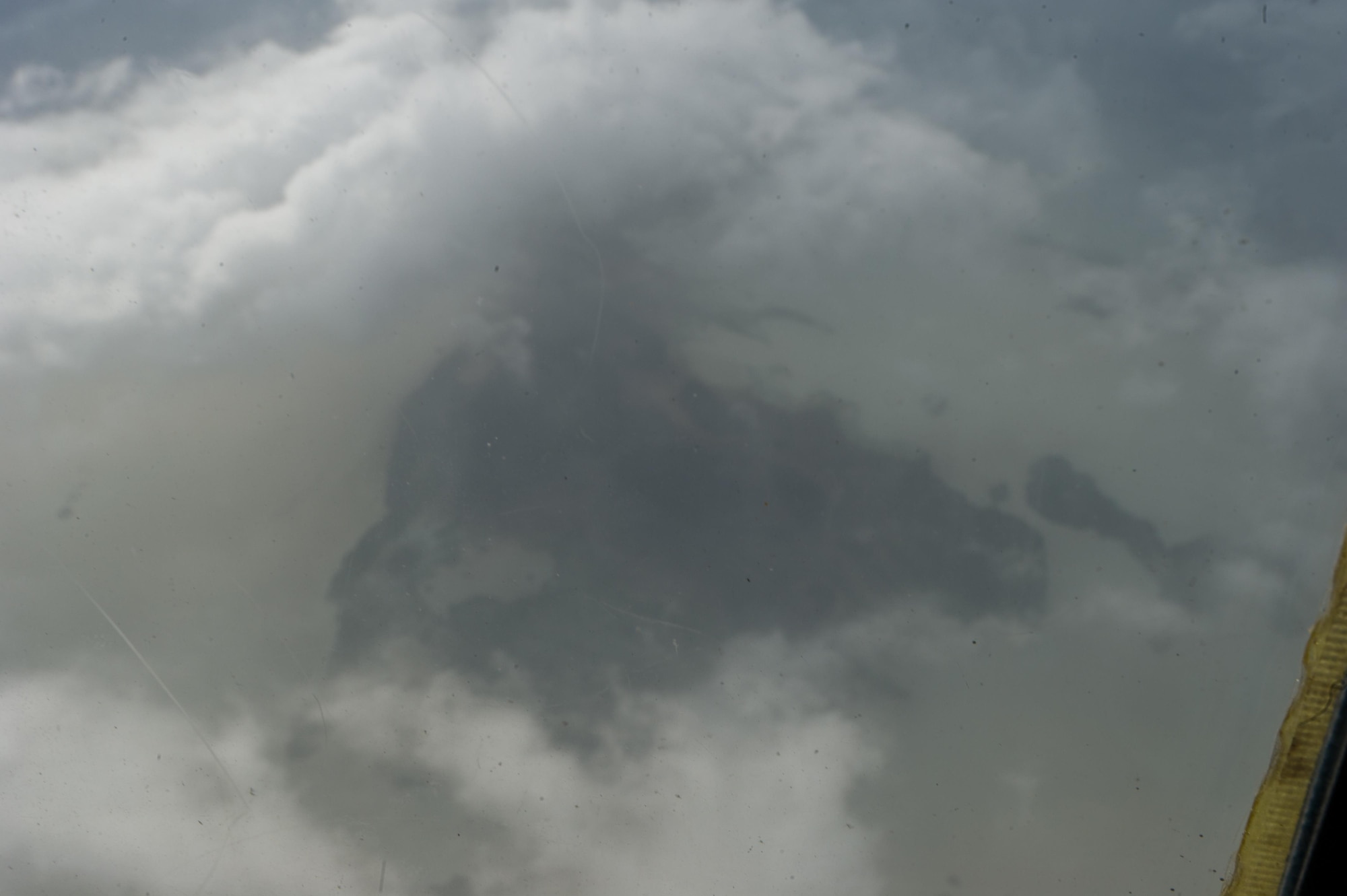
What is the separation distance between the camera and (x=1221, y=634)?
7.41 ft

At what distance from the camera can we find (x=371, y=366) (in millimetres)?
2428

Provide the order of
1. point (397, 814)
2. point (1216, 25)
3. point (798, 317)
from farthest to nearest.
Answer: point (397, 814)
point (798, 317)
point (1216, 25)

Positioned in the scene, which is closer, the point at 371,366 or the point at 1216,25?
the point at 1216,25

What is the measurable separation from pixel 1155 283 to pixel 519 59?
2.43 meters

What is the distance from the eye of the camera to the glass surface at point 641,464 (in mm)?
2248

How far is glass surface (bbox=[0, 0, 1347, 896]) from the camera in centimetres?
225

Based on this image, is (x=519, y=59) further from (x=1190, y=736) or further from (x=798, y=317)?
(x=1190, y=736)

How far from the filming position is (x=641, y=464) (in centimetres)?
241

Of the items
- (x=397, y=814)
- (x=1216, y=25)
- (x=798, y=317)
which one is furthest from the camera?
(x=397, y=814)

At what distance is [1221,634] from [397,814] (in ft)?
10.3

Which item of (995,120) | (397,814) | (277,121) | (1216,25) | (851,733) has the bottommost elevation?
(397,814)

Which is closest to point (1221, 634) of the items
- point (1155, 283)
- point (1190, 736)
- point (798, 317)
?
point (1190, 736)

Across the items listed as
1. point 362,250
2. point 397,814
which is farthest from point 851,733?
point 362,250

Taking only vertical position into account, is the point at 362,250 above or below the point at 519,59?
below
